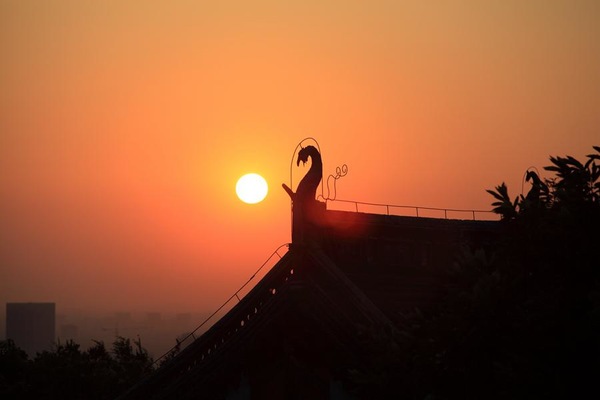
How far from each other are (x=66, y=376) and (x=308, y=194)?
2733 cm

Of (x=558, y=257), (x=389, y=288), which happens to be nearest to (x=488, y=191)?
(x=558, y=257)

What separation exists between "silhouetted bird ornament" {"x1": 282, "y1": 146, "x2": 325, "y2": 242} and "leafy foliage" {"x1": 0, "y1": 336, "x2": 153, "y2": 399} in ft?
77.9

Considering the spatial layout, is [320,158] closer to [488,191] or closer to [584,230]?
[488,191]

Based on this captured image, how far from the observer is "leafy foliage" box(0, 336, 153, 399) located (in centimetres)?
4607

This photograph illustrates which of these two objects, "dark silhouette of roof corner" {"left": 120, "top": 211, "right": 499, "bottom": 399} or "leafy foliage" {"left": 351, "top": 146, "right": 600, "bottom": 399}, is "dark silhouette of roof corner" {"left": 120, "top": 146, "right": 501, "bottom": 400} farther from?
"leafy foliage" {"left": 351, "top": 146, "right": 600, "bottom": 399}

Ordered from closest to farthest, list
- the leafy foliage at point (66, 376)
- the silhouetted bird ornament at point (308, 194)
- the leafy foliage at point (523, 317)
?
the leafy foliage at point (523, 317) → the silhouetted bird ornament at point (308, 194) → the leafy foliage at point (66, 376)

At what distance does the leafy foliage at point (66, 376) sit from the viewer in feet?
151

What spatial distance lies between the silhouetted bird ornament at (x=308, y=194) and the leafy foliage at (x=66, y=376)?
23.7 metres

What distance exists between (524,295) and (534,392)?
1.88 meters

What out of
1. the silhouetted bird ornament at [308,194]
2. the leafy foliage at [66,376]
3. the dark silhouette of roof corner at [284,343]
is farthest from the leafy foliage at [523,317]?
the leafy foliage at [66,376]

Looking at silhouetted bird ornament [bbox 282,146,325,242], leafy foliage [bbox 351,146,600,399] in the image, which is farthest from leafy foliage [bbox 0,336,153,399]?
leafy foliage [bbox 351,146,600,399]

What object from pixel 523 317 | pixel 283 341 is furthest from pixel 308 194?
pixel 523 317

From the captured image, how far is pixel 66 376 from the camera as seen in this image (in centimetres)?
4703

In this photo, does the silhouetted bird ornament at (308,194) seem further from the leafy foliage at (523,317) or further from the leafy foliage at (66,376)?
the leafy foliage at (66,376)
